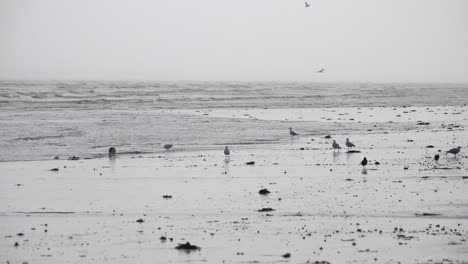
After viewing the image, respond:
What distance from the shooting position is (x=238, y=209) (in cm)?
1281

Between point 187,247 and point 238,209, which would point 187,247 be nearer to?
point 187,247

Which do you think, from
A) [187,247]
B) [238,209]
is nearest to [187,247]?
[187,247]

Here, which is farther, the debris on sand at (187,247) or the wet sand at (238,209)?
the debris on sand at (187,247)

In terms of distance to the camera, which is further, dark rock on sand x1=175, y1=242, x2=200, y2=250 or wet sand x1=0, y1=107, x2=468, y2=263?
dark rock on sand x1=175, y1=242, x2=200, y2=250

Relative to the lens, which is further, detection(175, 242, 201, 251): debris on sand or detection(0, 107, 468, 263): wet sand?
detection(175, 242, 201, 251): debris on sand

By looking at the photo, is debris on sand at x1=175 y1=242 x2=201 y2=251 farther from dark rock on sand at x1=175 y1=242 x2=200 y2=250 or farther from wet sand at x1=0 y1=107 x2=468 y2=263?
wet sand at x1=0 y1=107 x2=468 y2=263

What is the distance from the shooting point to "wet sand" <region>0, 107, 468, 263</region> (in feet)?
32.4

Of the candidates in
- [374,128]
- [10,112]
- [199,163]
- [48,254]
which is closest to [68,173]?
[199,163]

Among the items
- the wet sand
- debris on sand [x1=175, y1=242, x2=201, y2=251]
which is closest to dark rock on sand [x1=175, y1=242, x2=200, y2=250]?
debris on sand [x1=175, y1=242, x2=201, y2=251]

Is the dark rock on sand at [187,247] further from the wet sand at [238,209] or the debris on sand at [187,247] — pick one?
the wet sand at [238,209]

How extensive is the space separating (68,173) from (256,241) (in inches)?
336

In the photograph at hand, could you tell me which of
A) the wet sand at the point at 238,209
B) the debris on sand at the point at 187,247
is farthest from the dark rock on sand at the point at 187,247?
the wet sand at the point at 238,209

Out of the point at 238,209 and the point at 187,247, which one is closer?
the point at 187,247

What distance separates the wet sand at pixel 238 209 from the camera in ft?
32.4
